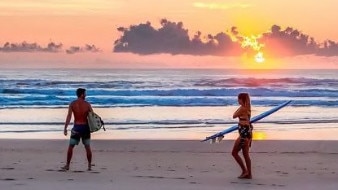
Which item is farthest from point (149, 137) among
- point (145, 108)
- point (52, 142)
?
point (145, 108)

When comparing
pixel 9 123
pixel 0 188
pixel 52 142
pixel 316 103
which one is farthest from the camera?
pixel 316 103

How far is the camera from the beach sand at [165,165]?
11.2 metres

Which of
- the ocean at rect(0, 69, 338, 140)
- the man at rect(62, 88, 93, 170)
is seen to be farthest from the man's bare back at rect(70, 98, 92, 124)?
the ocean at rect(0, 69, 338, 140)

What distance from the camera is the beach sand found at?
11164 mm

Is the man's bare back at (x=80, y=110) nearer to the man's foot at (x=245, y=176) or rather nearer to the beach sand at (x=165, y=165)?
the beach sand at (x=165, y=165)

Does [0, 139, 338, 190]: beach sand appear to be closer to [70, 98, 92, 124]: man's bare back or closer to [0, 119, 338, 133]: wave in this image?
[70, 98, 92, 124]: man's bare back

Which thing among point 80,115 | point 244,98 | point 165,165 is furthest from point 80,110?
point 244,98

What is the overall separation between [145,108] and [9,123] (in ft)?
33.4

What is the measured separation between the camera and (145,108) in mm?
34000

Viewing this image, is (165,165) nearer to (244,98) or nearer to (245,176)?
(245,176)

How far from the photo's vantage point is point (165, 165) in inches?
547

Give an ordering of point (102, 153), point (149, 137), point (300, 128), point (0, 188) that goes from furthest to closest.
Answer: point (300, 128) < point (149, 137) < point (102, 153) < point (0, 188)

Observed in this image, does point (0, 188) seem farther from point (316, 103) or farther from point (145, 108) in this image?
point (316, 103)

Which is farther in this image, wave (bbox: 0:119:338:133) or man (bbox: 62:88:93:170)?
wave (bbox: 0:119:338:133)
